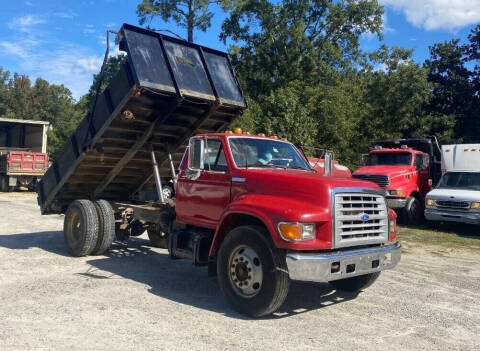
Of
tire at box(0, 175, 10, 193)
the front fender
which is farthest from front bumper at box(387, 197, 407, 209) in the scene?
tire at box(0, 175, 10, 193)

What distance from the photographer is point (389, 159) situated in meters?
15.8

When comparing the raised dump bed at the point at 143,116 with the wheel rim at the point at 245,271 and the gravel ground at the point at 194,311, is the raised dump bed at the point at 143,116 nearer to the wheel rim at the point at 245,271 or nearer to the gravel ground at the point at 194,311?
the gravel ground at the point at 194,311

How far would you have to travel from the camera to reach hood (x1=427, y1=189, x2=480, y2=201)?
12.8 meters

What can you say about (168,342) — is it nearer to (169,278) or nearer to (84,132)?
(169,278)

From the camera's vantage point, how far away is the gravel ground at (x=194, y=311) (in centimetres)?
456

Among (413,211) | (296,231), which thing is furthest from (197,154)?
(413,211)

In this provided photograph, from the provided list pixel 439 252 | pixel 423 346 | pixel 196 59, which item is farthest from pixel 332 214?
pixel 439 252

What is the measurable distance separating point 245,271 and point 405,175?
10907 millimetres

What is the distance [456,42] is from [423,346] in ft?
103

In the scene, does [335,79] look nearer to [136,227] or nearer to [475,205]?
[475,205]

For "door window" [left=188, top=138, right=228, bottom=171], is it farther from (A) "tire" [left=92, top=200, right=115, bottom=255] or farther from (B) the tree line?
(B) the tree line

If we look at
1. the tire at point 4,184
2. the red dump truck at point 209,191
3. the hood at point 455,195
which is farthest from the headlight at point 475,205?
the tire at point 4,184

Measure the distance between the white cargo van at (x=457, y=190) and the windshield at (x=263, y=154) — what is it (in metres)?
8.06

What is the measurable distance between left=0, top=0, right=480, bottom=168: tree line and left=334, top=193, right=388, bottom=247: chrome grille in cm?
1609
